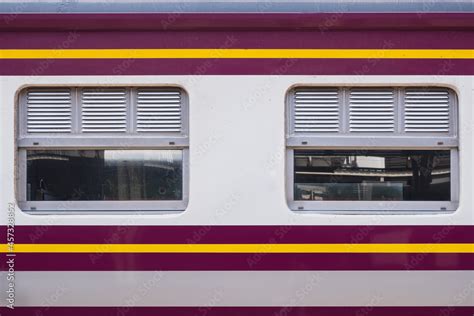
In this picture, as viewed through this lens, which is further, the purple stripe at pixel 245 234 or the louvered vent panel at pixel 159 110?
the louvered vent panel at pixel 159 110

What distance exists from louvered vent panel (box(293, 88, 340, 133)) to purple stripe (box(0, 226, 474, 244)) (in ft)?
1.79

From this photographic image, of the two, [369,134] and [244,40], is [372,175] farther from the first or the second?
[244,40]

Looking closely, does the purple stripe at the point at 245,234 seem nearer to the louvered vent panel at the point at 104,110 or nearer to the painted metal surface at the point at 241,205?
the painted metal surface at the point at 241,205

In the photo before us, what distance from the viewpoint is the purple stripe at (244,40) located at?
3.00 m

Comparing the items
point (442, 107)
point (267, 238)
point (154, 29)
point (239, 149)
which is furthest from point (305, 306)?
point (154, 29)

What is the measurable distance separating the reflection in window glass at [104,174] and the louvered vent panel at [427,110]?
4.22 ft

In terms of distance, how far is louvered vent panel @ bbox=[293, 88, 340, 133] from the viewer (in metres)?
3.05

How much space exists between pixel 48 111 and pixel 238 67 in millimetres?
1072

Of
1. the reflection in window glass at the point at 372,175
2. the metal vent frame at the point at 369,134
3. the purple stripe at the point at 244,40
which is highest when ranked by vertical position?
the purple stripe at the point at 244,40

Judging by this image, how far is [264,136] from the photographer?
2.98 m

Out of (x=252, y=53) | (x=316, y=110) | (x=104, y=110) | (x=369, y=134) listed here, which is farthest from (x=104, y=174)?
(x=369, y=134)
